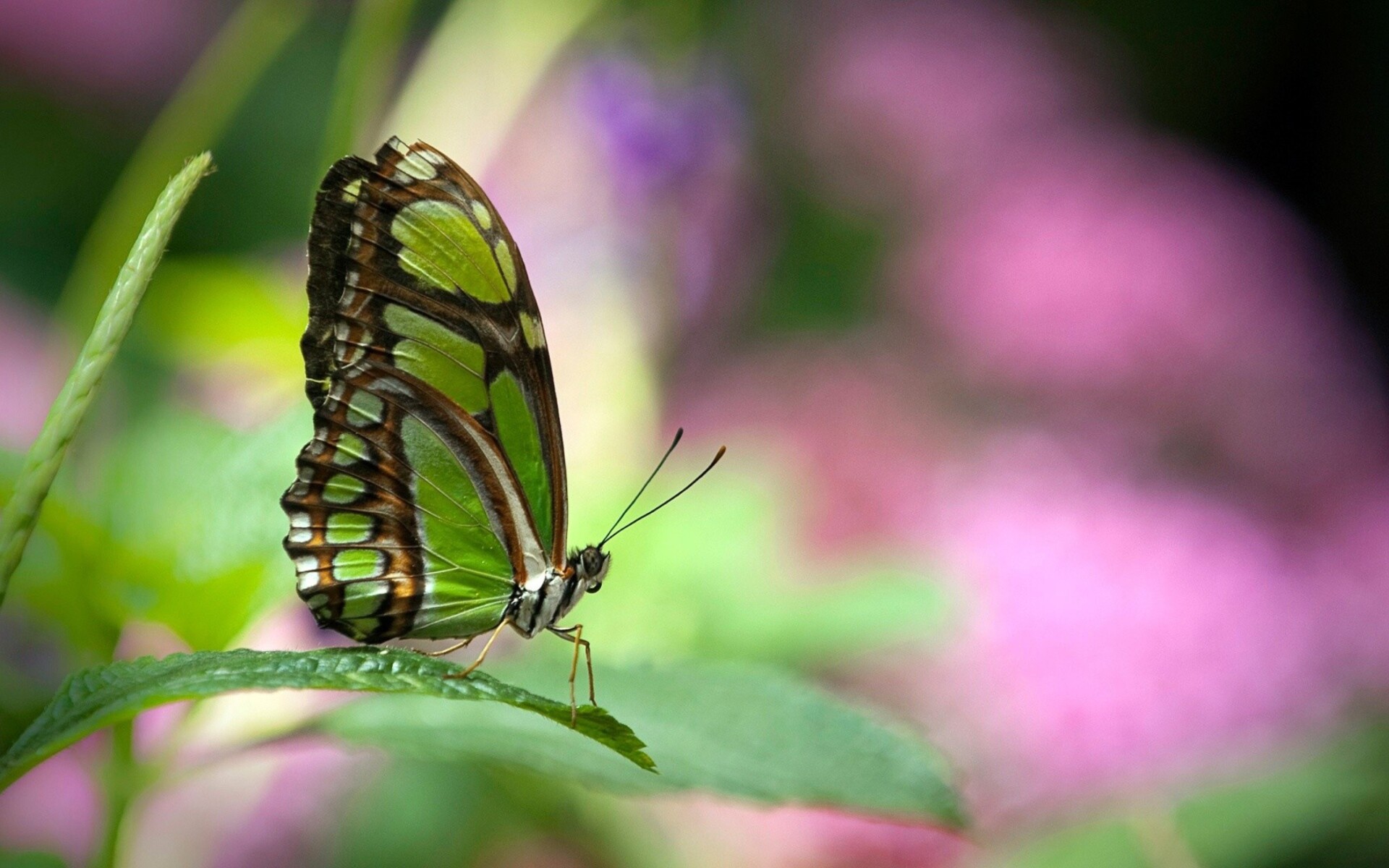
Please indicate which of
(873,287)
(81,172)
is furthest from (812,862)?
(81,172)

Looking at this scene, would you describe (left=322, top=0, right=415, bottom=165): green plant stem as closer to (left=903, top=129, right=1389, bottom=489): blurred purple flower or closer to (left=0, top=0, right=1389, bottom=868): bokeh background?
(left=0, top=0, right=1389, bottom=868): bokeh background

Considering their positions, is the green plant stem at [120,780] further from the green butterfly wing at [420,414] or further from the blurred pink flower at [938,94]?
the blurred pink flower at [938,94]

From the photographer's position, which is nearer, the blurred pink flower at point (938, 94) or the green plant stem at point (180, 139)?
the green plant stem at point (180, 139)

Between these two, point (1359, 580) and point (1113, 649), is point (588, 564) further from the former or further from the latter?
point (1359, 580)

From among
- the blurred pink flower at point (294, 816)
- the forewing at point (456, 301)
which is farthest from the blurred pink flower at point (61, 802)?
the forewing at point (456, 301)

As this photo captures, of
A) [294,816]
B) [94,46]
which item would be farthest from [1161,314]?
[94,46]

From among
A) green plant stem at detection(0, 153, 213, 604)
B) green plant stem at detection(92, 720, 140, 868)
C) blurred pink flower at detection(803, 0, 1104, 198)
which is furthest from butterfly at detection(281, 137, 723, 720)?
blurred pink flower at detection(803, 0, 1104, 198)

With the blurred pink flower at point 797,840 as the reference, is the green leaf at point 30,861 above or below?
below
